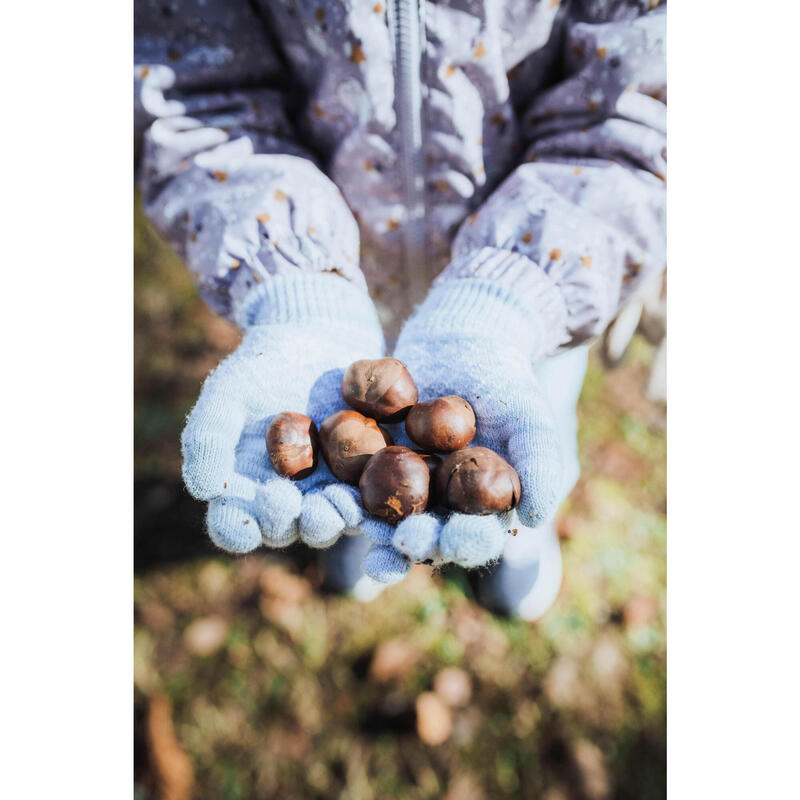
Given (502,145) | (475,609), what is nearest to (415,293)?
(502,145)

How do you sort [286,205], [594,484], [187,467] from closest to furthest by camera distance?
[187,467] < [286,205] < [594,484]

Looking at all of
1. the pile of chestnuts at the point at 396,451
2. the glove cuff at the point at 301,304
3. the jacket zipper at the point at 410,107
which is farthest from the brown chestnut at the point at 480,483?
the jacket zipper at the point at 410,107

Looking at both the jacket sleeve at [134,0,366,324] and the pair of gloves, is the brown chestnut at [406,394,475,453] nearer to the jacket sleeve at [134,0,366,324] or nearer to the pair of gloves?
the pair of gloves

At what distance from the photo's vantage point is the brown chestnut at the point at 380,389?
2.03 feet

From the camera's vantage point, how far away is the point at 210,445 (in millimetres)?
595

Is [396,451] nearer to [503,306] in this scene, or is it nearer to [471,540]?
[471,540]

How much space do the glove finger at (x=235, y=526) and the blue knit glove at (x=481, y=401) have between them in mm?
94

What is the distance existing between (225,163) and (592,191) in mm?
386

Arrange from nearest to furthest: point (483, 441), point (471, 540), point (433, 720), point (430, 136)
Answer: point (471, 540), point (483, 441), point (430, 136), point (433, 720)

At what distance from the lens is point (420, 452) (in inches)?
24.4

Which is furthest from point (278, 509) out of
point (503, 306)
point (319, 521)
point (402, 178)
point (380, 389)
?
point (402, 178)

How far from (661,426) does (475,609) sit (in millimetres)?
361

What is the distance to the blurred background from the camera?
793 millimetres

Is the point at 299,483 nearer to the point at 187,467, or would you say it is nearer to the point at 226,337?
the point at 187,467
